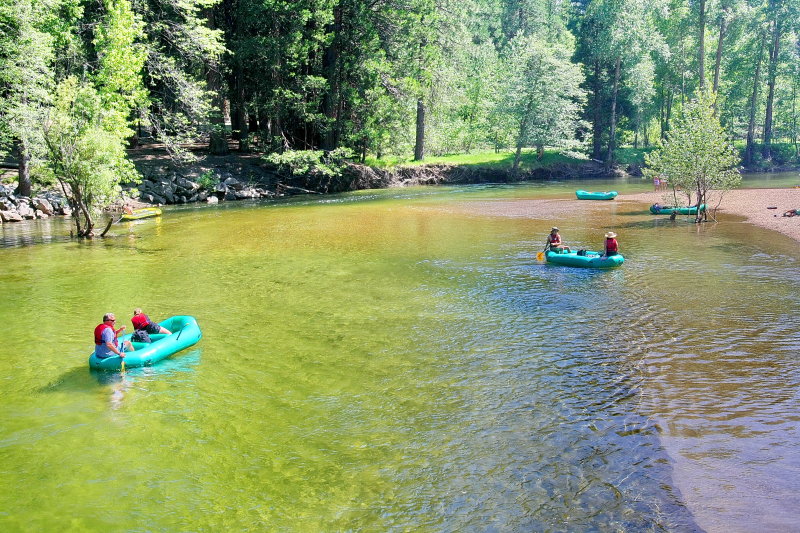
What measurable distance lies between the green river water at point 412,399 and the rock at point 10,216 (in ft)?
41.0

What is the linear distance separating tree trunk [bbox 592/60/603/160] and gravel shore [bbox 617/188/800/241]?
2154 cm

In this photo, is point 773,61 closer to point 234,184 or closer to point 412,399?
point 234,184

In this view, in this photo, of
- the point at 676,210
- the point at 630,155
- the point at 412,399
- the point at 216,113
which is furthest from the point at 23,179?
the point at 630,155

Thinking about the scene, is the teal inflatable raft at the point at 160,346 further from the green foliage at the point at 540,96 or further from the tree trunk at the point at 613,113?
the tree trunk at the point at 613,113

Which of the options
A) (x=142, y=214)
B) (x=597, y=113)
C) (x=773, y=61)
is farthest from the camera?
(x=597, y=113)

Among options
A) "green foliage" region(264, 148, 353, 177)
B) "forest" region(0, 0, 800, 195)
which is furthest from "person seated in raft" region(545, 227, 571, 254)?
"green foliage" region(264, 148, 353, 177)

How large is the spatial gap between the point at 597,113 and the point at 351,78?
30727 mm

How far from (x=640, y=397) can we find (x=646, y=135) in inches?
2854

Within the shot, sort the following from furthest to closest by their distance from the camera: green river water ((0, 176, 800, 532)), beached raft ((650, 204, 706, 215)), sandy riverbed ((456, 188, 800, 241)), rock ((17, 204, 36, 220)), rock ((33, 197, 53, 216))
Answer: rock ((33, 197, 53, 216))
rock ((17, 204, 36, 220))
beached raft ((650, 204, 706, 215))
sandy riverbed ((456, 188, 800, 241))
green river water ((0, 176, 800, 532))

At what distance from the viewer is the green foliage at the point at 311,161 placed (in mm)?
39594

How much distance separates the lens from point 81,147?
23.7 metres

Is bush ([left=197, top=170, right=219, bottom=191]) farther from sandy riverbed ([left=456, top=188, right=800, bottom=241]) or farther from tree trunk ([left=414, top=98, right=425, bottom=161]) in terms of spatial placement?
tree trunk ([left=414, top=98, right=425, bottom=161])

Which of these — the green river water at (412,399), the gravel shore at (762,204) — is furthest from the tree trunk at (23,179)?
the gravel shore at (762,204)

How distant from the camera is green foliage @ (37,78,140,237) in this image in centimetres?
2348
